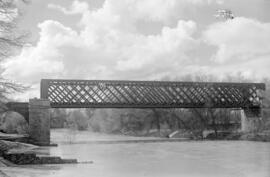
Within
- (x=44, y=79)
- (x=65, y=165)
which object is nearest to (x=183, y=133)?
(x=44, y=79)

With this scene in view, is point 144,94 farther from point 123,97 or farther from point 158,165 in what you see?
point 158,165

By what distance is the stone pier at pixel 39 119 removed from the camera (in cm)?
4997

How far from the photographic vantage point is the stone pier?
49969 mm

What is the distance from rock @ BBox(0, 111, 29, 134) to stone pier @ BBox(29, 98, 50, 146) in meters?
1.15

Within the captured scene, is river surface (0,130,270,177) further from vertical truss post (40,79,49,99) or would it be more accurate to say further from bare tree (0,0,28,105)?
vertical truss post (40,79,49,99)

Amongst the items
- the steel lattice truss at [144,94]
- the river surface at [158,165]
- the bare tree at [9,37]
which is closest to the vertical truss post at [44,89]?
the steel lattice truss at [144,94]

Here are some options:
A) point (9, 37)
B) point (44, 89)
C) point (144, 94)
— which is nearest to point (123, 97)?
point (144, 94)

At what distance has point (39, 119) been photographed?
51719mm

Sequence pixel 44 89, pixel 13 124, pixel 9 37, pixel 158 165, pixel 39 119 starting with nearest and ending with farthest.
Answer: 1. pixel 9 37
2. pixel 158 165
3. pixel 39 119
4. pixel 44 89
5. pixel 13 124

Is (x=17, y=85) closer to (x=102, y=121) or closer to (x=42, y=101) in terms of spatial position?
(x=42, y=101)

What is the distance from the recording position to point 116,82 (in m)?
61.9

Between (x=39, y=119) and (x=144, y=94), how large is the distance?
18.0 m

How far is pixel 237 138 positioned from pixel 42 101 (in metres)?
25.3

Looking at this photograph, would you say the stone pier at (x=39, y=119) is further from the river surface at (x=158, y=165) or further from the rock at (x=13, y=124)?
the river surface at (x=158, y=165)
